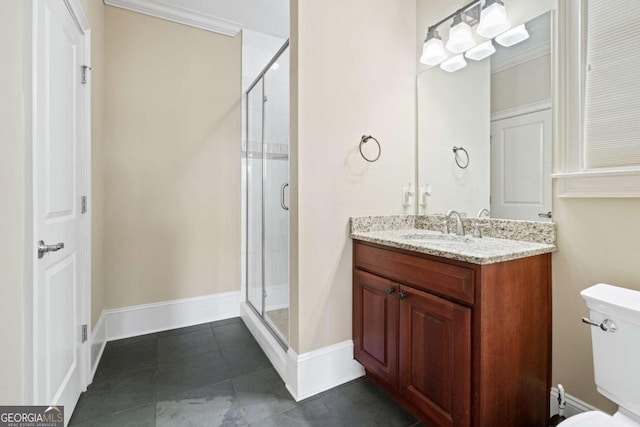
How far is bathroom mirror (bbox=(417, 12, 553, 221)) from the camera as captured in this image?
4.89 ft

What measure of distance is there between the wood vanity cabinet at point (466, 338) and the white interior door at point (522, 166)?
0.97ft

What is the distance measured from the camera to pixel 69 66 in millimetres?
1550

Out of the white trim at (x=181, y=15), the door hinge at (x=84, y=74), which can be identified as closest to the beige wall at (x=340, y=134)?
the door hinge at (x=84, y=74)

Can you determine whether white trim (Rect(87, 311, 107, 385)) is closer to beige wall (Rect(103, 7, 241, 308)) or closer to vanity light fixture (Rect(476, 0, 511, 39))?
beige wall (Rect(103, 7, 241, 308))

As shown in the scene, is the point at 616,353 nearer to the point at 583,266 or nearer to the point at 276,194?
the point at 583,266

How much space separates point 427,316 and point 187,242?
2163 millimetres

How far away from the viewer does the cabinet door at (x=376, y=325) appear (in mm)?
1576

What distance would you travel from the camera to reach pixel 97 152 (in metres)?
2.10

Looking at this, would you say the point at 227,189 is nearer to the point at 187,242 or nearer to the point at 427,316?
the point at 187,242

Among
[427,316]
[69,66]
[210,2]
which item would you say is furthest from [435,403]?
[210,2]

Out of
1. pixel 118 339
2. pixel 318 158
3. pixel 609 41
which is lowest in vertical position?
pixel 118 339

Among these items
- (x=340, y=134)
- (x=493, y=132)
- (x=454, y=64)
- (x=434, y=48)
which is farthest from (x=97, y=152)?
(x=493, y=132)

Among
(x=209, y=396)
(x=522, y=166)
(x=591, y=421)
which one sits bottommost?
(x=209, y=396)

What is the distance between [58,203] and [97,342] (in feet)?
3.90
